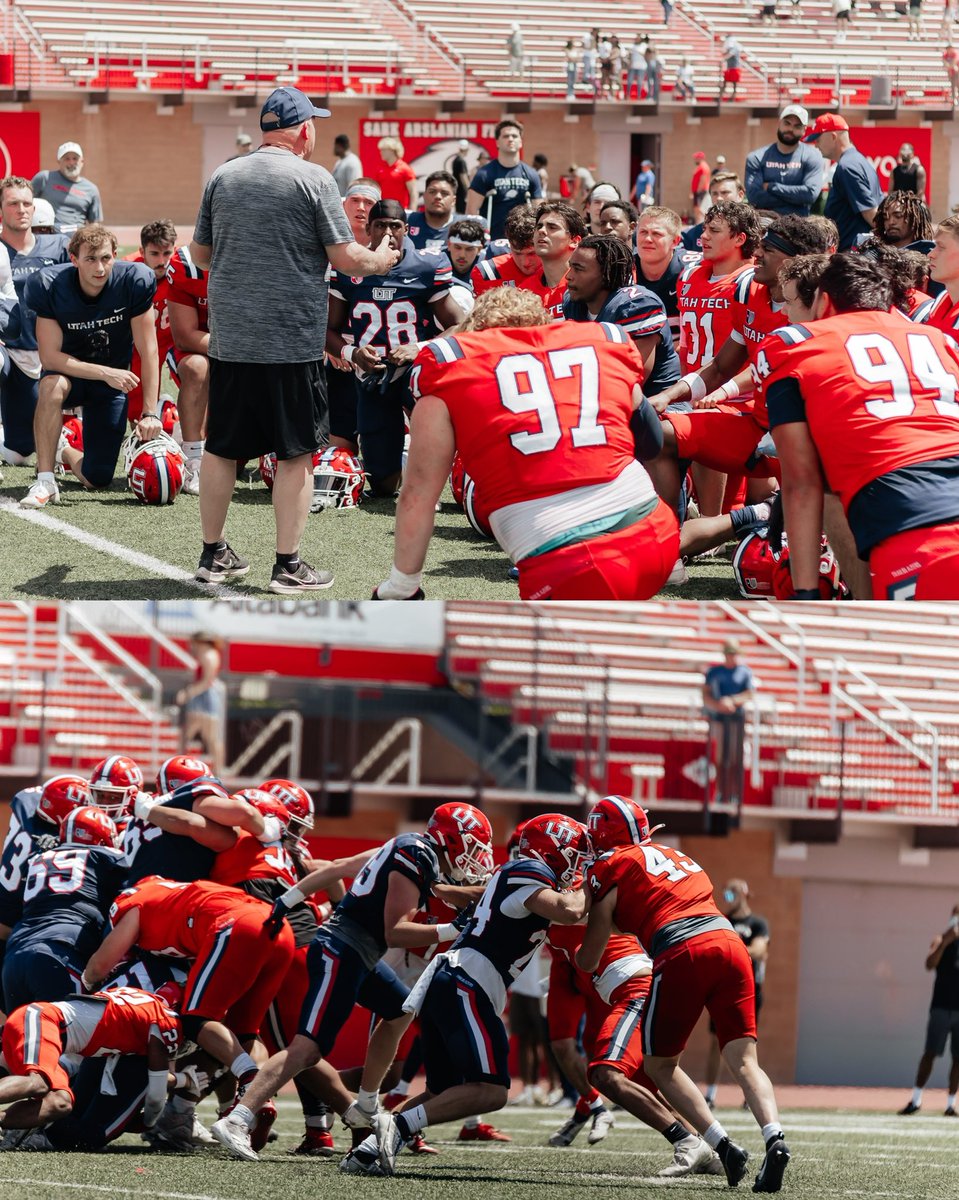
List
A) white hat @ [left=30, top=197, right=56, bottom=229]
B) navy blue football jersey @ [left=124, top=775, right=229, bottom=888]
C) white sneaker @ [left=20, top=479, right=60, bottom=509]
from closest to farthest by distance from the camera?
navy blue football jersey @ [left=124, top=775, right=229, bottom=888] < white sneaker @ [left=20, top=479, right=60, bottom=509] < white hat @ [left=30, top=197, right=56, bottom=229]

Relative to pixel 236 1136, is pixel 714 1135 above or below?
above

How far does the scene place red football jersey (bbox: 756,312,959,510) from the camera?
4.48 metres

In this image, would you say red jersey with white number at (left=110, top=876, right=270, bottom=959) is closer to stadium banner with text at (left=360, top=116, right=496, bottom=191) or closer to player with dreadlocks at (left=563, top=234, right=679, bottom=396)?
player with dreadlocks at (left=563, top=234, right=679, bottom=396)

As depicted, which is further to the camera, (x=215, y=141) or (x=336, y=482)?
(x=215, y=141)

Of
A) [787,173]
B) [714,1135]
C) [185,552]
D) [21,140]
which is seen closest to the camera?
[714,1135]

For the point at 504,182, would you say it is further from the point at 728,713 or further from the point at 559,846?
the point at 559,846

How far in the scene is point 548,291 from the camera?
8789mm

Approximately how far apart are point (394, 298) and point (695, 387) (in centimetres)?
211

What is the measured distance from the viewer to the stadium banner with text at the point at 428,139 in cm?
2991

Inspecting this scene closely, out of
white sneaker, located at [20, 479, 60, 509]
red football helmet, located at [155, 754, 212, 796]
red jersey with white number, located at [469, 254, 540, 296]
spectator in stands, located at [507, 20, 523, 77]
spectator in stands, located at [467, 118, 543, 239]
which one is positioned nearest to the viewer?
red football helmet, located at [155, 754, 212, 796]

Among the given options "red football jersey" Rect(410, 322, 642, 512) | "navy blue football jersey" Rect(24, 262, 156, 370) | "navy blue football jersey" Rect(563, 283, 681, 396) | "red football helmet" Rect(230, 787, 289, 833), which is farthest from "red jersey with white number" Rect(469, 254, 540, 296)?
"red football jersey" Rect(410, 322, 642, 512)

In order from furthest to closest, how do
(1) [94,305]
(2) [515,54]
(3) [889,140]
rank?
(3) [889,140] → (2) [515,54] → (1) [94,305]

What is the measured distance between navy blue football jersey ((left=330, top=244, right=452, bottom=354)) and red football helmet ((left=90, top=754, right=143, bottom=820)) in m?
3.01

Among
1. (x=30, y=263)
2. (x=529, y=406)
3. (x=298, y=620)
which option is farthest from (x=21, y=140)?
(x=529, y=406)
